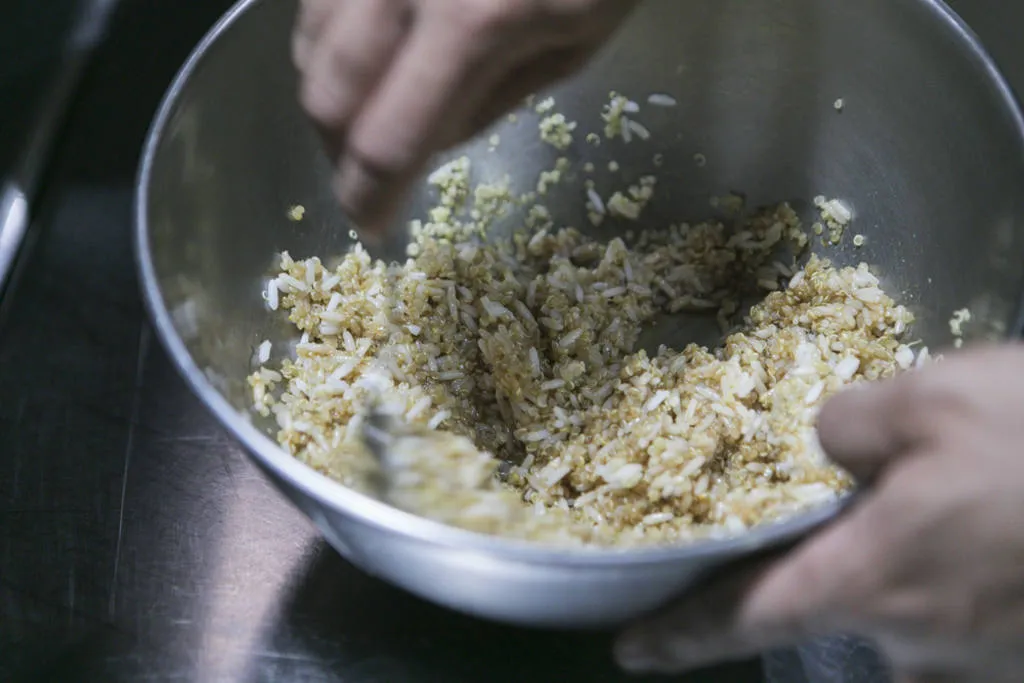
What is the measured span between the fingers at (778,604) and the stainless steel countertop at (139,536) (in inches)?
8.6

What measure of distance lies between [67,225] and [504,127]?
0.54 metres

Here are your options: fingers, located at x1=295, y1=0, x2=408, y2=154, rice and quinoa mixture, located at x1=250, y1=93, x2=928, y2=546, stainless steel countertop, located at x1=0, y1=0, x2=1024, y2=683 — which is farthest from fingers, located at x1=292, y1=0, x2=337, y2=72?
stainless steel countertop, located at x1=0, y1=0, x2=1024, y2=683

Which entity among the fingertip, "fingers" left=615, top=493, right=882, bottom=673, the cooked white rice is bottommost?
the cooked white rice

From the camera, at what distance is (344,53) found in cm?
73

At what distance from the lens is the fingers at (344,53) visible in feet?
2.38

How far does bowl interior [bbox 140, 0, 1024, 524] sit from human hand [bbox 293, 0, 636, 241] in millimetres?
126

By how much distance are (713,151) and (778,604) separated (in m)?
0.60

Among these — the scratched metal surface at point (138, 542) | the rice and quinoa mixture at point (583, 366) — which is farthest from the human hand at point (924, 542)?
the scratched metal surface at point (138, 542)

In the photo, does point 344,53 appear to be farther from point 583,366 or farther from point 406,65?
point 583,366

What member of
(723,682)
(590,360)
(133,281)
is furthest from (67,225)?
(723,682)

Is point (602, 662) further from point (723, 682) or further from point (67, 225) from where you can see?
point (67, 225)

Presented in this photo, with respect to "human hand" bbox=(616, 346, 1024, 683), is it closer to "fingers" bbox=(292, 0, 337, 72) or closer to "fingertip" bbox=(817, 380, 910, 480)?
"fingertip" bbox=(817, 380, 910, 480)

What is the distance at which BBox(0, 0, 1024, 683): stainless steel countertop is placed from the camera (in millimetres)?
908

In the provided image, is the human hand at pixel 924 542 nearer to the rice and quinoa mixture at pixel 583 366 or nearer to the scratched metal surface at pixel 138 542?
the rice and quinoa mixture at pixel 583 366
